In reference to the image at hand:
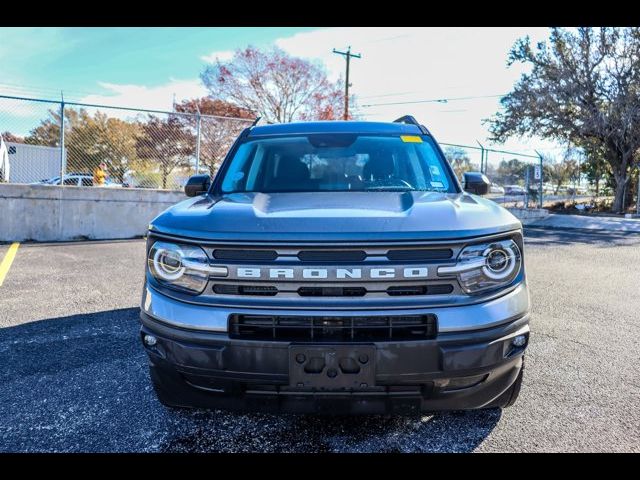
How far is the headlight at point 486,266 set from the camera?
2.01 metres

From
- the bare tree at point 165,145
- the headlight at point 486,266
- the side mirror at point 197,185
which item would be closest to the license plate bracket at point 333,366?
the headlight at point 486,266

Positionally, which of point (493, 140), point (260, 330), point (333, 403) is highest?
point (493, 140)

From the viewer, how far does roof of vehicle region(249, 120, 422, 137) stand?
11.6ft

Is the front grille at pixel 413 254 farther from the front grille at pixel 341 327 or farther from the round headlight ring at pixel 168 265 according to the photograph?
the round headlight ring at pixel 168 265

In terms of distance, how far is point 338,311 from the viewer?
76.2 inches

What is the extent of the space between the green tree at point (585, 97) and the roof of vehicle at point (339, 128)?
2143 centimetres

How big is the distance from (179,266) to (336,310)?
0.76 metres

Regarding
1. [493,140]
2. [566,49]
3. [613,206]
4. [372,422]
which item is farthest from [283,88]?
[372,422]

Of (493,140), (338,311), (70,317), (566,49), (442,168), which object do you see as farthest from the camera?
(493,140)

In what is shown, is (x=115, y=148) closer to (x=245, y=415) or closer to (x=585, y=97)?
(x=245, y=415)

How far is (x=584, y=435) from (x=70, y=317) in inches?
172
